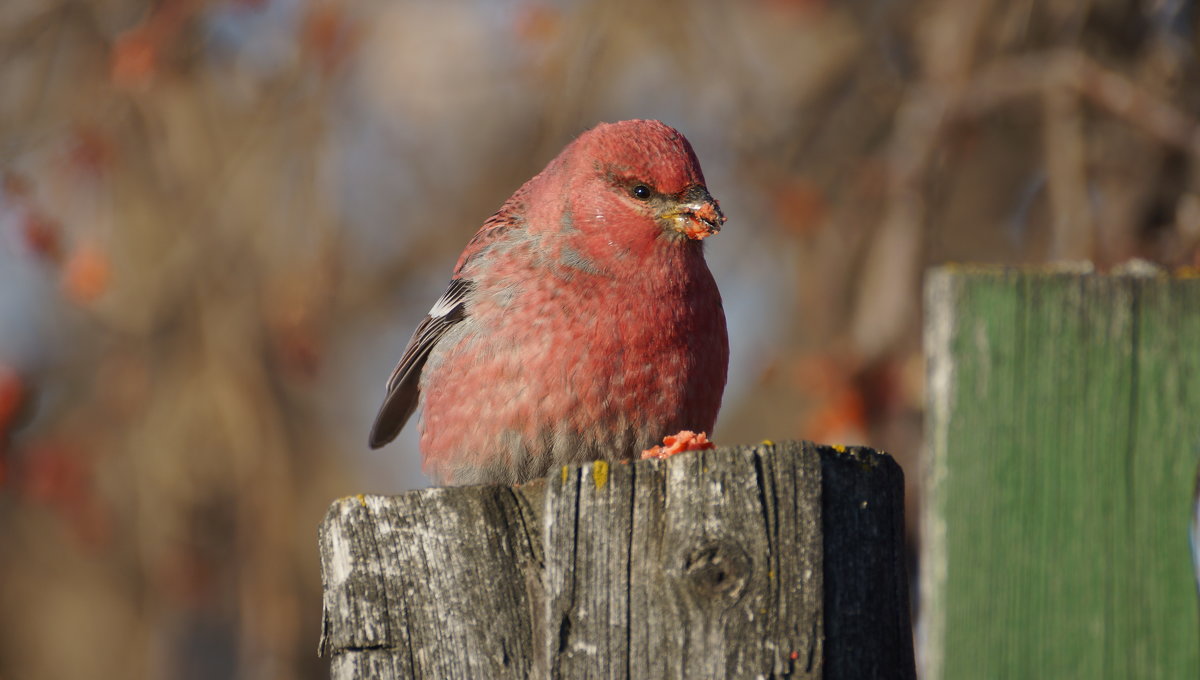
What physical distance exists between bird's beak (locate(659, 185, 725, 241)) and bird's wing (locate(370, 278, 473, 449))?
65cm

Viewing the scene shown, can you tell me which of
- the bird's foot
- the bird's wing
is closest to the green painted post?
the bird's foot

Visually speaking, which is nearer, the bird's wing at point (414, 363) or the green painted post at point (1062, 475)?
the green painted post at point (1062, 475)

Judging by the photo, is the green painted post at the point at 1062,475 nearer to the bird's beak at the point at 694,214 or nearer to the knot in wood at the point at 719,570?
the knot in wood at the point at 719,570

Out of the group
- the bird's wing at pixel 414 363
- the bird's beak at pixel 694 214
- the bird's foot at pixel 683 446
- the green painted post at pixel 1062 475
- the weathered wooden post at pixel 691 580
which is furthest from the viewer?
the bird's wing at pixel 414 363

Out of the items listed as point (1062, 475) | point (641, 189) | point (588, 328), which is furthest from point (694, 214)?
point (1062, 475)

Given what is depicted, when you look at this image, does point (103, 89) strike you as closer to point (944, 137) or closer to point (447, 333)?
point (447, 333)

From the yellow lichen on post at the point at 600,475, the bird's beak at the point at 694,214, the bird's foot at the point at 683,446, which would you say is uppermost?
the bird's beak at the point at 694,214

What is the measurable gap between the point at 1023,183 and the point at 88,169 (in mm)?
4401

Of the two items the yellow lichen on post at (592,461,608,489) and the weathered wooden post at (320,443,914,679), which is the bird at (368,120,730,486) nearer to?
the weathered wooden post at (320,443,914,679)

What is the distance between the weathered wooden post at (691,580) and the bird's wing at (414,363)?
174cm

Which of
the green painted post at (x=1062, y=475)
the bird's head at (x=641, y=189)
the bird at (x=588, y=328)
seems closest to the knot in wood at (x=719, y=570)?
the green painted post at (x=1062, y=475)

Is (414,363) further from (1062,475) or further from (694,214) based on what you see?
(1062,475)

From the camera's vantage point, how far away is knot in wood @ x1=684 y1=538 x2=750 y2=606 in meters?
1.75

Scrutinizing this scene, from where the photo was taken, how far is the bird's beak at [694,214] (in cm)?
337
